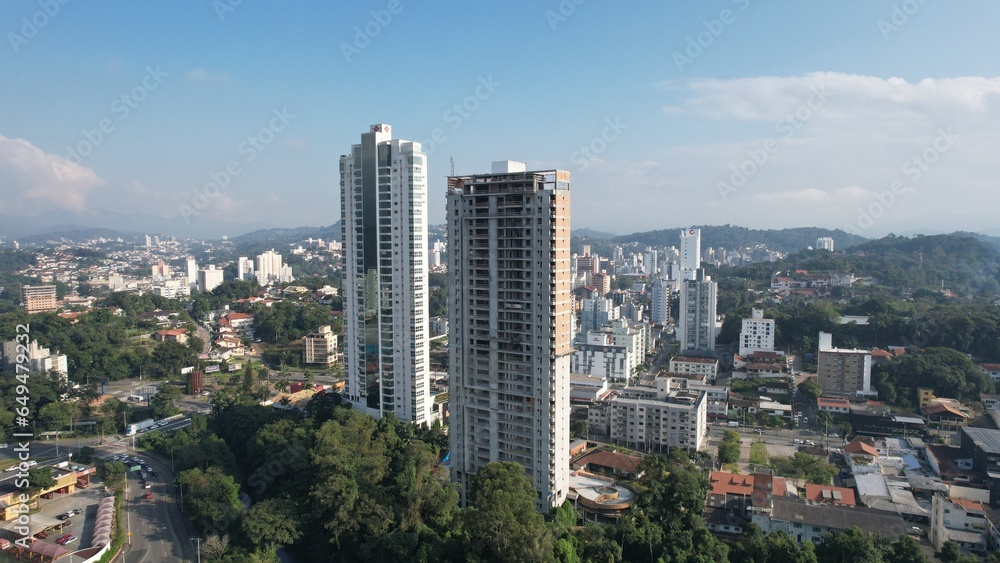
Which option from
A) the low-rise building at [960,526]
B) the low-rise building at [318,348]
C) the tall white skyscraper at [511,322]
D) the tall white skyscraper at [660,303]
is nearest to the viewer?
the low-rise building at [960,526]

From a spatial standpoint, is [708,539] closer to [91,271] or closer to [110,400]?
[110,400]

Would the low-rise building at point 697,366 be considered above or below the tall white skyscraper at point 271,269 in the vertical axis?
below

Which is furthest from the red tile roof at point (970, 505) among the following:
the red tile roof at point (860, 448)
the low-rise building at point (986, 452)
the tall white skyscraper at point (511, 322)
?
the tall white skyscraper at point (511, 322)

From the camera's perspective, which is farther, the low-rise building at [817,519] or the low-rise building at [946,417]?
the low-rise building at [946,417]

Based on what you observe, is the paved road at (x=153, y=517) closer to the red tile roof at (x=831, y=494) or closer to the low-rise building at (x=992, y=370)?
the red tile roof at (x=831, y=494)

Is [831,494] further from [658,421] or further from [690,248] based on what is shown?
[690,248]

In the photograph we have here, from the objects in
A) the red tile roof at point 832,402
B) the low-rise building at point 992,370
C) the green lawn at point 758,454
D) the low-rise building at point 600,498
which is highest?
the low-rise building at point 992,370

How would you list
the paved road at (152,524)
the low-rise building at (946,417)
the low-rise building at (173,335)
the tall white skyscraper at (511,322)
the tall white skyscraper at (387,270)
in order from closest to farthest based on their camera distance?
the tall white skyscraper at (511,322), the paved road at (152,524), the tall white skyscraper at (387,270), the low-rise building at (946,417), the low-rise building at (173,335)
